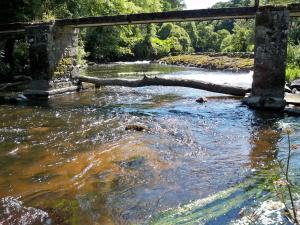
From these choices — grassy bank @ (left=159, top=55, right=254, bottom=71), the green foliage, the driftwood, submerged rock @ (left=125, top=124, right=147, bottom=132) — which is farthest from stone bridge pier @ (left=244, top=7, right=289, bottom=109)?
grassy bank @ (left=159, top=55, right=254, bottom=71)

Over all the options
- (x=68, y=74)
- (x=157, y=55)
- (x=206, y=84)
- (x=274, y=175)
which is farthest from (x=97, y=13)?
(x=157, y=55)

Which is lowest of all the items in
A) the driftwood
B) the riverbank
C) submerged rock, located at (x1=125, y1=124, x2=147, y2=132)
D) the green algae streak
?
the green algae streak

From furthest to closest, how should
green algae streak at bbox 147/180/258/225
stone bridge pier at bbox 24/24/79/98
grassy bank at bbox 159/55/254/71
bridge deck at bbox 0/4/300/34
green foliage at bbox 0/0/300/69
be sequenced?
grassy bank at bbox 159/55/254/71 → green foliage at bbox 0/0/300/69 → stone bridge pier at bbox 24/24/79/98 → bridge deck at bbox 0/4/300/34 → green algae streak at bbox 147/180/258/225

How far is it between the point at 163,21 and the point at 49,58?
4691 millimetres

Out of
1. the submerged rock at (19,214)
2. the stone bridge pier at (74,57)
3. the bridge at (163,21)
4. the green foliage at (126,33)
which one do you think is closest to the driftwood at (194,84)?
the stone bridge pier at (74,57)

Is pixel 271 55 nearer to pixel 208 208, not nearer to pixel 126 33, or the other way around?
pixel 208 208

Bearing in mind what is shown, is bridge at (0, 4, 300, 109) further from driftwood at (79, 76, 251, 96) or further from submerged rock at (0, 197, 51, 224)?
submerged rock at (0, 197, 51, 224)

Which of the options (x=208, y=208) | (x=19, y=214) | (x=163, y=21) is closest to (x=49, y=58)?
(x=163, y=21)

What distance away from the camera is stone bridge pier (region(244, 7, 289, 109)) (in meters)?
11.2

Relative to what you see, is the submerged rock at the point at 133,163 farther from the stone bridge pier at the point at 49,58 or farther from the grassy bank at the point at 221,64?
the grassy bank at the point at 221,64

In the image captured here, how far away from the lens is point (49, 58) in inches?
581

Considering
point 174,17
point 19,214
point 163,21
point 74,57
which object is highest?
point 174,17

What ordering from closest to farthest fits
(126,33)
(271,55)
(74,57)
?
(271,55) < (74,57) < (126,33)

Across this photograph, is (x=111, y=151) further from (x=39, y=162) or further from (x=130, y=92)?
(x=130, y=92)
